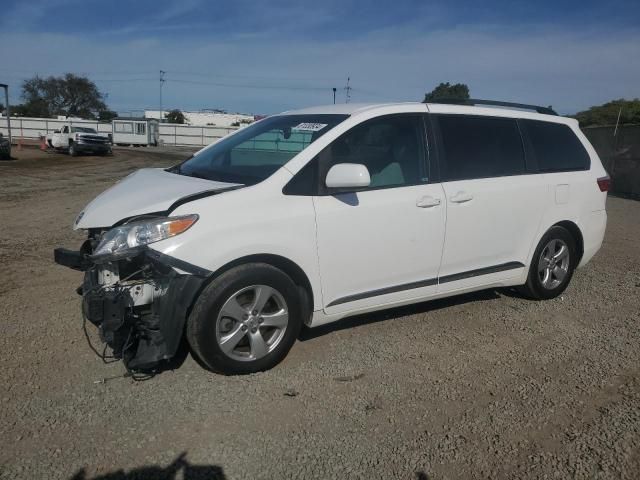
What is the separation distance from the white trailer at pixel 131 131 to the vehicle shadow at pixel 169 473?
48828mm

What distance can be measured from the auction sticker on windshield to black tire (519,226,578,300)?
2419 millimetres

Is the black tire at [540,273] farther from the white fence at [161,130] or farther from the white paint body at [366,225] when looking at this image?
Result: the white fence at [161,130]

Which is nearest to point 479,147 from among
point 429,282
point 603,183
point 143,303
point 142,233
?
point 429,282

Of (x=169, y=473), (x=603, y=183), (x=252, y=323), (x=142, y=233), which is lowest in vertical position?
(x=169, y=473)

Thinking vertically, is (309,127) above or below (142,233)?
above

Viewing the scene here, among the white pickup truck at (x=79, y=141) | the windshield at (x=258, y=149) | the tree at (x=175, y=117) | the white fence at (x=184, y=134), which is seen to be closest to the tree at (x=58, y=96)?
the tree at (x=175, y=117)

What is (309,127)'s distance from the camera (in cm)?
426

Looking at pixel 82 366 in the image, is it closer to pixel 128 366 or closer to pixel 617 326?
pixel 128 366

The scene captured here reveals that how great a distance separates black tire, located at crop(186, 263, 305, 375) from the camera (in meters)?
3.43

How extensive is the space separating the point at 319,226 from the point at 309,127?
0.90m

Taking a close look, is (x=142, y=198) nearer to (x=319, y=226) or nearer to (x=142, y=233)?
(x=142, y=233)

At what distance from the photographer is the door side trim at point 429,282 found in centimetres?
405

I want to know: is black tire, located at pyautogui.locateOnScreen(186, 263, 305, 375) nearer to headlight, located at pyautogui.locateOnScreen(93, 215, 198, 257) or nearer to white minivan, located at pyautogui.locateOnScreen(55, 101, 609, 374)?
white minivan, located at pyautogui.locateOnScreen(55, 101, 609, 374)

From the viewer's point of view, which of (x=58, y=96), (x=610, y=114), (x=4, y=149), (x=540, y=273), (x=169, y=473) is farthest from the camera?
(x=58, y=96)
